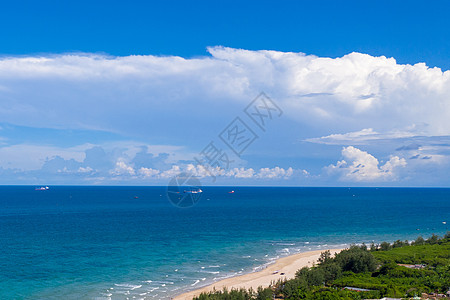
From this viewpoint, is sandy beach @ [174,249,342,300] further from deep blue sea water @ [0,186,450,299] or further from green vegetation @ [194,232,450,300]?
green vegetation @ [194,232,450,300]

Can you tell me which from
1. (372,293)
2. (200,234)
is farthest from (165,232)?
(372,293)

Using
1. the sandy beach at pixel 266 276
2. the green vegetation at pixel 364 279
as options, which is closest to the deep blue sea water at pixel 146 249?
the sandy beach at pixel 266 276

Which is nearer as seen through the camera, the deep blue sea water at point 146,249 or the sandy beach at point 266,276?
the sandy beach at point 266,276

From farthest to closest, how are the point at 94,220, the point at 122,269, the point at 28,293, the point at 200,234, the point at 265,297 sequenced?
the point at 94,220, the point at 200,234, the point at 122,269, the point at 28,293, the point at 265,297

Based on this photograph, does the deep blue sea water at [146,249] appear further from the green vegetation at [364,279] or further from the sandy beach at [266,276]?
the green vegetation at [364,279]

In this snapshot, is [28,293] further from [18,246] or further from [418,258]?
[418,258]

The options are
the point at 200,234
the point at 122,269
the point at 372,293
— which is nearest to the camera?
the point at 372,293
